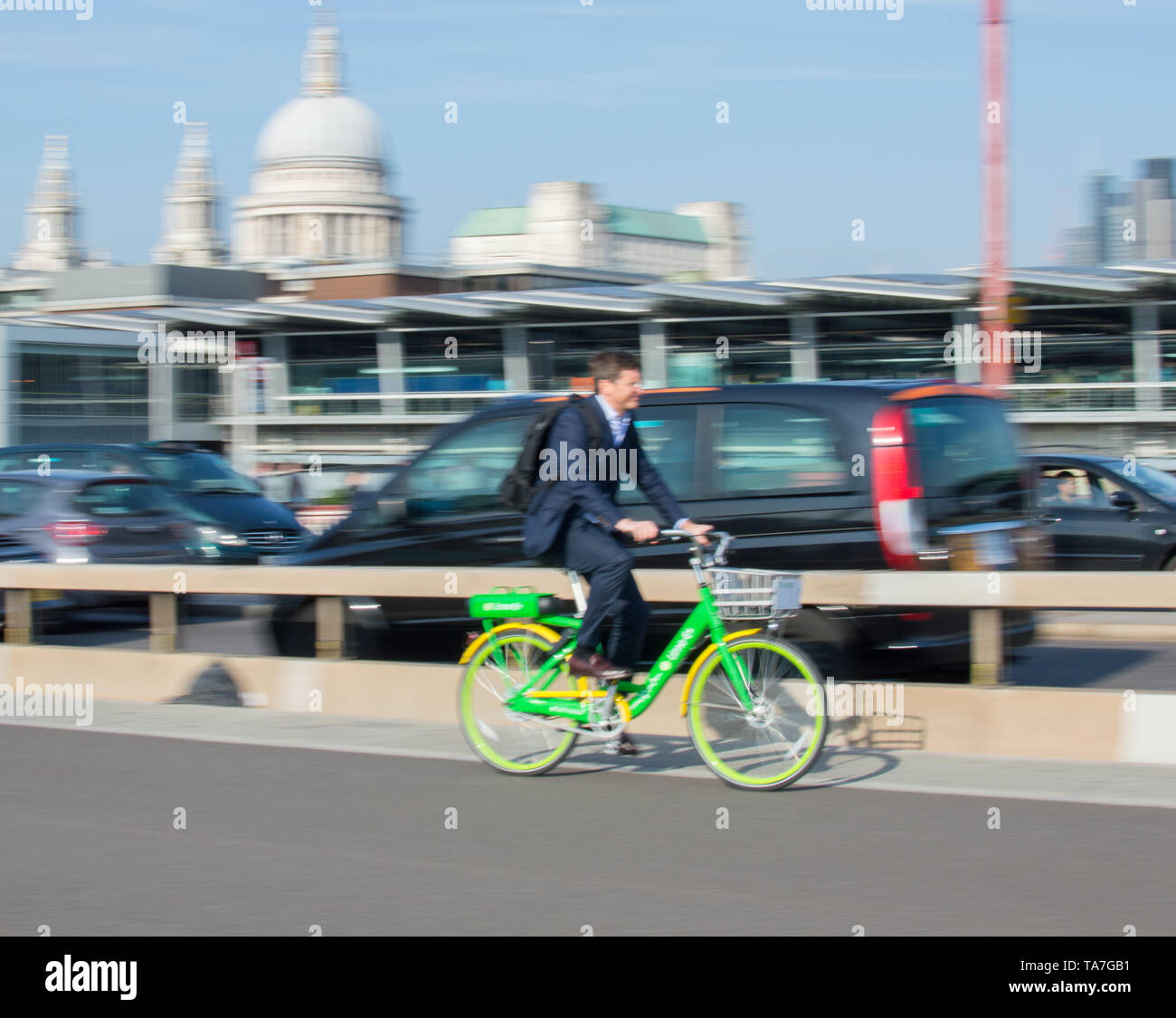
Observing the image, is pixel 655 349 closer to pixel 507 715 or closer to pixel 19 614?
pixel 19 614

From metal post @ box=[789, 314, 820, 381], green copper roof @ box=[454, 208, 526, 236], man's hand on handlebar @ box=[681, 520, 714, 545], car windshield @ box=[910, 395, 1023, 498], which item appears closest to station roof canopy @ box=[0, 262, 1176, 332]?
metal post @ box=[789, 314, 820, 381]

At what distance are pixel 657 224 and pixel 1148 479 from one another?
483 feet

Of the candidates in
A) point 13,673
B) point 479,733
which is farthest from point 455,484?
point 13,673

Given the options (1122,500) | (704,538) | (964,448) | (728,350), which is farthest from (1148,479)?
(728,350)

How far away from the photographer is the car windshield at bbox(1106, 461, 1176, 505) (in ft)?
52.0

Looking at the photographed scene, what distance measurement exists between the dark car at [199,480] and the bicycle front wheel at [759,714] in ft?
38.1

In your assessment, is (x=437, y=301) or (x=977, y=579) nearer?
(x=977, y=579)

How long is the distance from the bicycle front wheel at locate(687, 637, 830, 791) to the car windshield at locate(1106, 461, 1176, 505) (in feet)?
32.6

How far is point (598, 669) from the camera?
23.5 feet

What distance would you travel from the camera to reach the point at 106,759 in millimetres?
7977

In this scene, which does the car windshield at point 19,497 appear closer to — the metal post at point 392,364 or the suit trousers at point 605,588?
the suit trousers at point 605,588

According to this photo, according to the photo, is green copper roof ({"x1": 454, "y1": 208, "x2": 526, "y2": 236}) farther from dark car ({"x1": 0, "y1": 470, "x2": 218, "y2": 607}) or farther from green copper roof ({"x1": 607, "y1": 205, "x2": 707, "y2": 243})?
dark car ({"x1": 0, "y1": 470, "x2": 218, "y2": 607})
